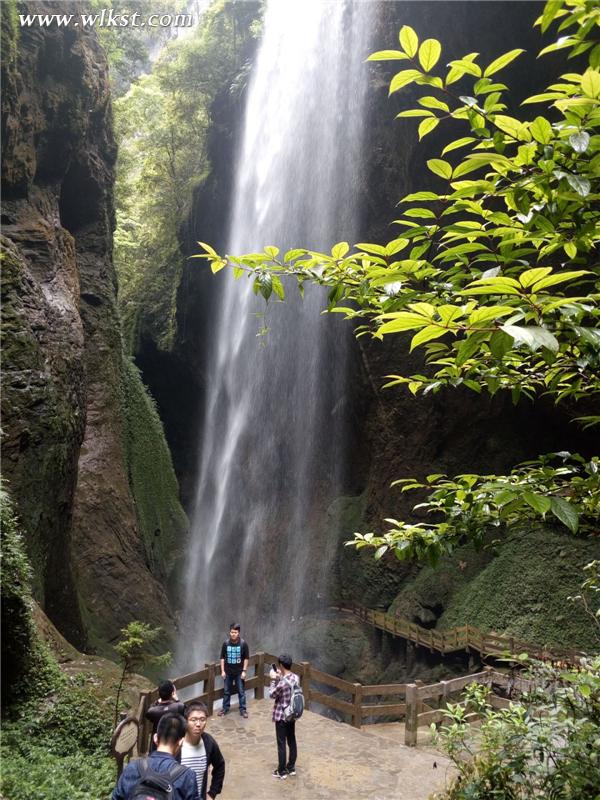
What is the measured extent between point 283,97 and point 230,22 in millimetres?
5888

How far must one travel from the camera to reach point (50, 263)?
492 inches

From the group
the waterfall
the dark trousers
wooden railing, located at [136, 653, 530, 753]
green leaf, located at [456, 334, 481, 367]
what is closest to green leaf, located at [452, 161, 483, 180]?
green leaf, located at [456, 334, 481, 367]

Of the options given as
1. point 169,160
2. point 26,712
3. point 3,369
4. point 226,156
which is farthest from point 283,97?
point 26,712

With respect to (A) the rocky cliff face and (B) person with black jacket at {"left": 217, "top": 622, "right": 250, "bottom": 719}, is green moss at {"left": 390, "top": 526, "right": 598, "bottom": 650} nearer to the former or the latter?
(B) person with black jacket at {"left": 217, "top": 622, "right": 250, "bottom": 719}

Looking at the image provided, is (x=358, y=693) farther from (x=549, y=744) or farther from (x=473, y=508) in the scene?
(x=473, y=508)

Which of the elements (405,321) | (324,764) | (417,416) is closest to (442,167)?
(405,321)

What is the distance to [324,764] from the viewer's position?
6.73 metres

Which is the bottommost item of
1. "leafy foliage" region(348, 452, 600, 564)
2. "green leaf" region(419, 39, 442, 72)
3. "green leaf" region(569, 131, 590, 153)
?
"leafy foliage" region(348, 452, 600, 564)

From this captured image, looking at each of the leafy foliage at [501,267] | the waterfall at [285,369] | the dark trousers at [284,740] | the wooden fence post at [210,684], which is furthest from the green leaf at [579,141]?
the waterfall at [285,369]

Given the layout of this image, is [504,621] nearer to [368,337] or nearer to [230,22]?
[368,337]

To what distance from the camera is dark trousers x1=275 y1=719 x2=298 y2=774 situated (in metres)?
6.05

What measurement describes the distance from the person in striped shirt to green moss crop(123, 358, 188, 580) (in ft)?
45.9

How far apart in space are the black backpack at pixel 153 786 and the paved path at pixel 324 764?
3588 mm

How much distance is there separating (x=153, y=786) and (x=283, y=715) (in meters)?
3.37
